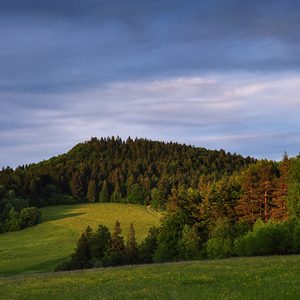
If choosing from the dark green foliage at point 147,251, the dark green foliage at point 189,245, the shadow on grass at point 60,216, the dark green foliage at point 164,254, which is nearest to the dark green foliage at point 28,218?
the shadow on grass at point 60,216

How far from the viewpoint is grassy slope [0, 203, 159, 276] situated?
70200 millimetres

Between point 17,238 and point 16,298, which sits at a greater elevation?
point 16,298

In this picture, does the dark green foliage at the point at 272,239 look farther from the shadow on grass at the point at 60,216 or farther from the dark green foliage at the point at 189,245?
the shadow on grass at the point at 60,216

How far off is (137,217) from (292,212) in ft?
327

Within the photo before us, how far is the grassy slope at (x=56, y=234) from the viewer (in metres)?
70.2

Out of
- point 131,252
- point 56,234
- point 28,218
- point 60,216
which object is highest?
point 131,252

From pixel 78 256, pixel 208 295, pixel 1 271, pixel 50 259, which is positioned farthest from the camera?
pixel 50 259

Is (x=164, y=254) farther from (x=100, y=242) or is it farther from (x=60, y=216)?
(x=60, y=216)

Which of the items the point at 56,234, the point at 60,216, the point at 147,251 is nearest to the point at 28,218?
the point at 60,216

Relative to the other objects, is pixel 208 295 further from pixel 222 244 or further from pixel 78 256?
pixel 78 256

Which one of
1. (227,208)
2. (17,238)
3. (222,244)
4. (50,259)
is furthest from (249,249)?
(17,238)

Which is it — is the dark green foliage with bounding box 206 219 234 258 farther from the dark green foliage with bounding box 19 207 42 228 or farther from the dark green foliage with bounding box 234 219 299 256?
the dark green foliage with bounding box 19 207 42 228

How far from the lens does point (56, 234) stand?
358 ft

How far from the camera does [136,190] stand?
636 ft
